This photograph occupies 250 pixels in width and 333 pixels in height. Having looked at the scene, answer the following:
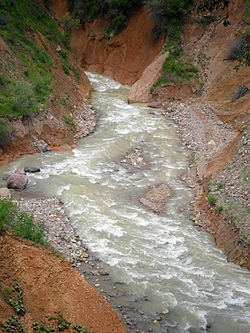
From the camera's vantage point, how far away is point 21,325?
227 inches

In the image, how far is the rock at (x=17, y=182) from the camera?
13.0 m

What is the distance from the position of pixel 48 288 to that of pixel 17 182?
6.78 metres

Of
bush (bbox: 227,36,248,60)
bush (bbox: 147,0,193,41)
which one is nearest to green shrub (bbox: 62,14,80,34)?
bush (bbox: 147,0,193,41)

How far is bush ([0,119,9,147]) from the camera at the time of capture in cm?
1500

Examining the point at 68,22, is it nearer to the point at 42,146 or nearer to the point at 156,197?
the point at 42,146

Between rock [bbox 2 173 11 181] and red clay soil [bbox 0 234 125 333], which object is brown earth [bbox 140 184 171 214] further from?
red clay soil [bbox 0 234 125 333]

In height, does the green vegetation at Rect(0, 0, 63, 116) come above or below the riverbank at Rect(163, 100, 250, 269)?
above

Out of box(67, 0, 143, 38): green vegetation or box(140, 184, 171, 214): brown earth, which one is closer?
box(140, 184, 171, 214): brown earth

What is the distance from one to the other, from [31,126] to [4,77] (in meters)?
3.51

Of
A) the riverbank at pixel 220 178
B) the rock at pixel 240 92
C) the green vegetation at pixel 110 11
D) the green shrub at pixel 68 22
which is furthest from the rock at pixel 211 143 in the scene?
the green vegetation at pixel 110 11

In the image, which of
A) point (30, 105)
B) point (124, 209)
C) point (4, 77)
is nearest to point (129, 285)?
point (124, 209)

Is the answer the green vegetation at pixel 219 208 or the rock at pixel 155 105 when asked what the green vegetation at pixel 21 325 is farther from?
the rock at pixel 155 105

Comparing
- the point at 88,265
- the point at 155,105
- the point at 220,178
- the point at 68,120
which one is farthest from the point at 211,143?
the point at 88,265

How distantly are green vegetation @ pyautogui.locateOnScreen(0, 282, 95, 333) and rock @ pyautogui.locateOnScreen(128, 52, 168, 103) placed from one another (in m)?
20.0
